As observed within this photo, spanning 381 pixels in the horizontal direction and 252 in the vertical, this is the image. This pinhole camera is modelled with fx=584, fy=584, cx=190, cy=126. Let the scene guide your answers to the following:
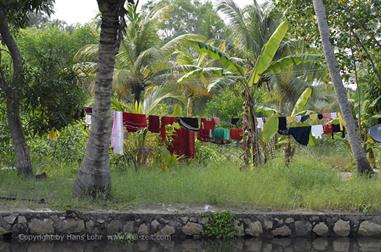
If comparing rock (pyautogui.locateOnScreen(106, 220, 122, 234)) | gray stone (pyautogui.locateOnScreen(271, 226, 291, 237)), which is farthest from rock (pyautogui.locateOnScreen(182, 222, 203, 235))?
gray stone (pyautogui.locateOnScreen(271, 226, 291, 237))

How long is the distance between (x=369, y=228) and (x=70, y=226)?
18.5 feet

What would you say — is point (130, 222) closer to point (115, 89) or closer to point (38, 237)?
point (38, 237)

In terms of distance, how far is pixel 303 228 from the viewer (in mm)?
11078

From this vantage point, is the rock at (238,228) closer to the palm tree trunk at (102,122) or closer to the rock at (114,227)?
the rock at (114,227)

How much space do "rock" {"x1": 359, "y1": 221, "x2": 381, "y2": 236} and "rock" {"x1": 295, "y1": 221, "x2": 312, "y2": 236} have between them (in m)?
1.03

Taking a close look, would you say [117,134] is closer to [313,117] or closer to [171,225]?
[171,225]

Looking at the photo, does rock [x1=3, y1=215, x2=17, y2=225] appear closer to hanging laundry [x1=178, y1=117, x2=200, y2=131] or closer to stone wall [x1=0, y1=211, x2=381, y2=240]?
stone wall [x1=0, y1=211, x2=381, y2=240]

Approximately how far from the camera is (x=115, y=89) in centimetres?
2445

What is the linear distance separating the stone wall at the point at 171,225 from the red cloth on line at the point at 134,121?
217 inches

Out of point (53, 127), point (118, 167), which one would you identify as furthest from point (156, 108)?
point (53, 127)

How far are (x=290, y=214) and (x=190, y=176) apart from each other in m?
2.77

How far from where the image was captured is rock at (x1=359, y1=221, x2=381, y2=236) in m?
11.2

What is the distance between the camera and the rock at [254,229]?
10898 millimetres

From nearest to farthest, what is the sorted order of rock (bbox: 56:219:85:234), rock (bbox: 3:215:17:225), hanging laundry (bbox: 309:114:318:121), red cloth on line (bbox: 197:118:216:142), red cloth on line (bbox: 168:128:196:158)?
rock (bbox: 3:215:17:225), rock (bbox: 56:219:85:234), red cloth on line (bbox: 168:128:196:158), red cloth on line (bbox: 197:118:216:142), hanging laundry (bbox: 309:114:318:121)
